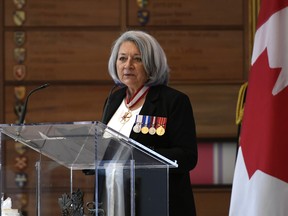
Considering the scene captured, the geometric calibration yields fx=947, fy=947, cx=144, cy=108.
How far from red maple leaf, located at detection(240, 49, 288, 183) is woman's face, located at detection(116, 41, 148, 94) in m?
0.78

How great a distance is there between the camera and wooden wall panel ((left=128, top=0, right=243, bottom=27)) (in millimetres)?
7168

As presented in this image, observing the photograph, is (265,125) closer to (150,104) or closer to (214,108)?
(150,104)

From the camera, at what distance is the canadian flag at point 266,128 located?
4.96 metres

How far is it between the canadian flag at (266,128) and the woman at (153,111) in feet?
2.22

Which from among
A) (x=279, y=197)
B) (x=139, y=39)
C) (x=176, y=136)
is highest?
(x=139, y=39)

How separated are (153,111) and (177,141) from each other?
0.70ft

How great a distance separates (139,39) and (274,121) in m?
0.90

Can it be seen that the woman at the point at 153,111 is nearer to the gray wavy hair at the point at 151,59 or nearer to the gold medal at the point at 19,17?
the gray wavy hair at the point at 151,59

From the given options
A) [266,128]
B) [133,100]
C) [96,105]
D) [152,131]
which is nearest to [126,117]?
[133,100]

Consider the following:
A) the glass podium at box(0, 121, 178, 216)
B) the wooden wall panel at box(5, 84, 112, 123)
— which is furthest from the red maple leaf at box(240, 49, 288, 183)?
the wooden wall panel at box(5, 84, 112, 123)

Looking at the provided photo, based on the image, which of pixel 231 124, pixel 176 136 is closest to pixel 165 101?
pixel 176 136

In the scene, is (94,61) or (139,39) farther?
(94,61)

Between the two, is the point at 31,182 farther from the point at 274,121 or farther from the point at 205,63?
the point at 205,63

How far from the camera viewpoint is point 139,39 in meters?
4.60
